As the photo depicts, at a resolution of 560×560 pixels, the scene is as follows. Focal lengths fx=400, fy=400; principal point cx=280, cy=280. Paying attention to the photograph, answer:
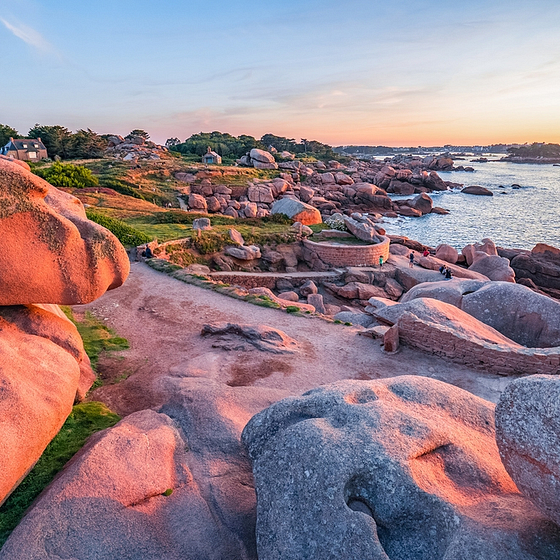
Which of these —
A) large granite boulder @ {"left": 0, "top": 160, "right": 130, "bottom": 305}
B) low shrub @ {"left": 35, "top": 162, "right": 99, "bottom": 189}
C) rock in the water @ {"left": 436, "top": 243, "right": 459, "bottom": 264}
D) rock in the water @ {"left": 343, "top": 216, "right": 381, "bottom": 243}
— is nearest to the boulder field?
large granite boulder @ {"left": 0, "top": 160, "right": 130, "bottom": 305}

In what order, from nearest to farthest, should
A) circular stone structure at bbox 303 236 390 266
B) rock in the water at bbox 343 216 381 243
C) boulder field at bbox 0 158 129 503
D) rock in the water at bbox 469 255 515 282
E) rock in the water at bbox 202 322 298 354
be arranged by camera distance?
boulder field at bbox 0 158 129 503
rock in the water at bbox 202 322 298 354
rock in the water at bbox 469 255 515 282
circular stone structure at bbox 303 236 390 266
rock in the water at bbox 343 216 381 243

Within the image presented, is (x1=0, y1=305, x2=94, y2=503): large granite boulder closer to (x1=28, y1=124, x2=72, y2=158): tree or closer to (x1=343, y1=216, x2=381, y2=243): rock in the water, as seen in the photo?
(x1=343, y1=216, x2=381, y2=243): rock in the water

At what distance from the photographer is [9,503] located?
17.9 ft

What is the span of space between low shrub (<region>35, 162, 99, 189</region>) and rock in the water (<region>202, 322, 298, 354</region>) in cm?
2838

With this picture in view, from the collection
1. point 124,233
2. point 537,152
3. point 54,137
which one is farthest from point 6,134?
point 537,152

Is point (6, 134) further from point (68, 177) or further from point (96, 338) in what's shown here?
point (96, 338)

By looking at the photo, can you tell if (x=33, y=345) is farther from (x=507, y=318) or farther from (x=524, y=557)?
(x=507, y=318)

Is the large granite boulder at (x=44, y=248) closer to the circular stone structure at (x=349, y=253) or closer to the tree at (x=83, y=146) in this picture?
the circular stone structure at (x=349, y=253)

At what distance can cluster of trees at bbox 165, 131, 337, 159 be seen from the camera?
81.0 metres

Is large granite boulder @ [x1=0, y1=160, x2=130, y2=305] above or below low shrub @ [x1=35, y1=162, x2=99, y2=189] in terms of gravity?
below

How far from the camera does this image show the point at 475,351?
1106 cm

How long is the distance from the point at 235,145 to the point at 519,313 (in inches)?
3142

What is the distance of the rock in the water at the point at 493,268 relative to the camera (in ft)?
83.1

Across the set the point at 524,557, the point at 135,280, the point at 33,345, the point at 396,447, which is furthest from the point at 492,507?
the point at 135,280
